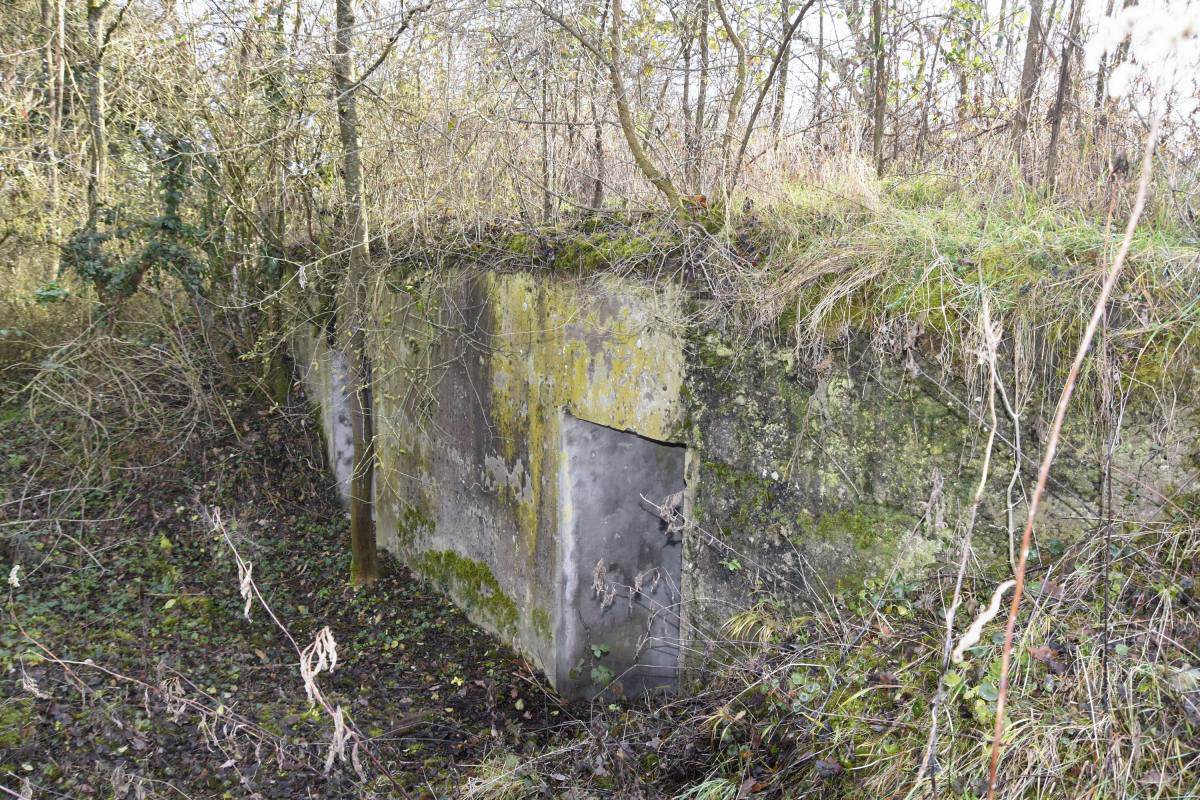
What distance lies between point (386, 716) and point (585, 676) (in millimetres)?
1311

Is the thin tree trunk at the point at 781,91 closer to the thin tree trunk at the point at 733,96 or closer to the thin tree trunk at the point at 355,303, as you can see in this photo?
the thin tree trunk at the point at 733,96

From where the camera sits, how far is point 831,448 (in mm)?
3316

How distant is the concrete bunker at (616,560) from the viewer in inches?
186

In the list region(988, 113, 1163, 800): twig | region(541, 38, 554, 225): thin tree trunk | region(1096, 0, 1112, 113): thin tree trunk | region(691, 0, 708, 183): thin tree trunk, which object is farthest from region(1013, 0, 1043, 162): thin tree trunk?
region(988, 113, 1163, 800): twig

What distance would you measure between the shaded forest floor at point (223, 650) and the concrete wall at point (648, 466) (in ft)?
1.85

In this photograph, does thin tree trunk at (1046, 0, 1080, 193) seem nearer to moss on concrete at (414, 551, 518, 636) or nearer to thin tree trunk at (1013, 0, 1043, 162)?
thin tree trunk at (1013, 0, 1043, 162)

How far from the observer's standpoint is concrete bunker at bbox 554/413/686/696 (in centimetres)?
471

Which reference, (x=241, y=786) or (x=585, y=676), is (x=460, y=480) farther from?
(x=241, y=786)

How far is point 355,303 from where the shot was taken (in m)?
5.98

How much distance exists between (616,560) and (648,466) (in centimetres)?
66

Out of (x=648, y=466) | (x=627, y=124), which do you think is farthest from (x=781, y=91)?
(x=648, y=466)

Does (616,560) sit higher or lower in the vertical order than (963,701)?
lower

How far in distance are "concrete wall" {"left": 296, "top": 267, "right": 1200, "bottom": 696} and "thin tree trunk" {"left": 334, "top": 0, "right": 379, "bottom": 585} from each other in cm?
21

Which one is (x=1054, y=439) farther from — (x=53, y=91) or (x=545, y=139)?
(x=53, y=91)
